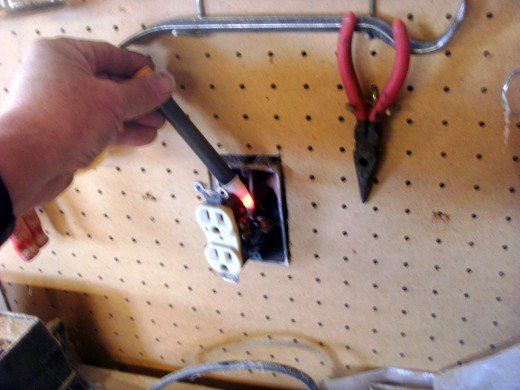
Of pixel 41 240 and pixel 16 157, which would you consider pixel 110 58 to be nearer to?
pixel 16 157

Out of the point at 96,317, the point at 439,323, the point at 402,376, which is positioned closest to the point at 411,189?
the point at 439,323

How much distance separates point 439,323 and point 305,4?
16.2 inches

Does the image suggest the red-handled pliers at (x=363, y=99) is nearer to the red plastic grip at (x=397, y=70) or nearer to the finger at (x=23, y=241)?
the red plastic grip at (x=397, y=70)

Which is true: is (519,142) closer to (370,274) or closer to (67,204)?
(370,274)

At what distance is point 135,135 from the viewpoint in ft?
1.61

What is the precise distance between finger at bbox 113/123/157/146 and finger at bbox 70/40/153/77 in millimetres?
61

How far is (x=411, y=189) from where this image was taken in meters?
0.47

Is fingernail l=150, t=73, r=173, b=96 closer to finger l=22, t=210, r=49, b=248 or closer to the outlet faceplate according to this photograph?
the outlet faceplate

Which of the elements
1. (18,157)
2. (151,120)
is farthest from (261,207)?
(18,157)

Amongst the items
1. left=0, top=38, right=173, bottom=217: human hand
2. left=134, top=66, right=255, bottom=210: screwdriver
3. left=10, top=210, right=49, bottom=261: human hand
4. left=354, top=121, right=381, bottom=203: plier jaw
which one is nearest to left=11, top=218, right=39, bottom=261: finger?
left=10, top=210, right=49, bottom=261: human hand

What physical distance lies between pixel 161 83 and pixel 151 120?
0.20 feet

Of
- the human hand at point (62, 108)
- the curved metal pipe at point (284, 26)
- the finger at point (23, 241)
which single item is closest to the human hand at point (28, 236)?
the finger at point (23, 241)

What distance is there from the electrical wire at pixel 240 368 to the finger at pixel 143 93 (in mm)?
391

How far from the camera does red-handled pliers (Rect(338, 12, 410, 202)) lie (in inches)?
14.5
